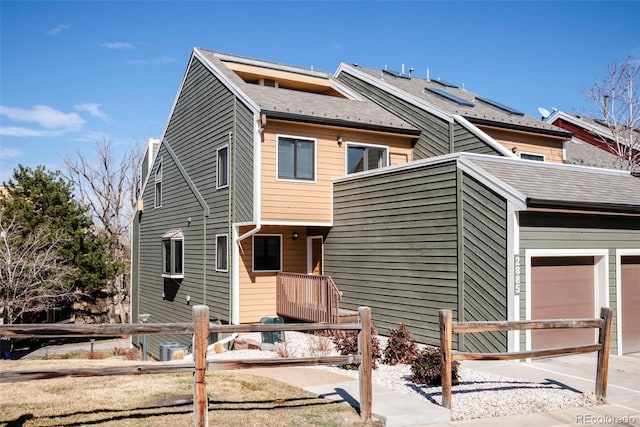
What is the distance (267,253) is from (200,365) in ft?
34.0

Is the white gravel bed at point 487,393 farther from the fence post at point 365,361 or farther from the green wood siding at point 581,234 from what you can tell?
the green wood siding at point 581,234

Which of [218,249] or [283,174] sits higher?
[283,174]

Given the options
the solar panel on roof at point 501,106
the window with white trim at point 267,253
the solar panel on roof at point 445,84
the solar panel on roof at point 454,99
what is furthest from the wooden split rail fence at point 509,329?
the solar panel on roof at point 445,84

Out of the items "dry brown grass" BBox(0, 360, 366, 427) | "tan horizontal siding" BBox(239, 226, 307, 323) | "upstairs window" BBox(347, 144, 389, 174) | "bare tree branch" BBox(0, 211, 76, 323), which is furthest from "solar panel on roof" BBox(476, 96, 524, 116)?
"bare tree branch" BBox(0, 211, 76, 323)

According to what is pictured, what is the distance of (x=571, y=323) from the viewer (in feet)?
25.9

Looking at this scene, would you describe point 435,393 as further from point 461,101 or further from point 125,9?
point 125,9

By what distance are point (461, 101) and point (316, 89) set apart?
584cm

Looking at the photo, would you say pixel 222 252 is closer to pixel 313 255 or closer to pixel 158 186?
pixel 313 255

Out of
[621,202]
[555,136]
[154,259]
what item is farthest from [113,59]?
[621,202]

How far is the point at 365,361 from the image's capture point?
6.60 meters

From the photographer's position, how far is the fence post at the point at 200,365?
18.9 feet

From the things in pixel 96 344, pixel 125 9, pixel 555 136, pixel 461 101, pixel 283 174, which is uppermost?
pixel 125 9

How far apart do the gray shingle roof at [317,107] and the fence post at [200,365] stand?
9.67 m

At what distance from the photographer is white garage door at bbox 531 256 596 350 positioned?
433 inches
